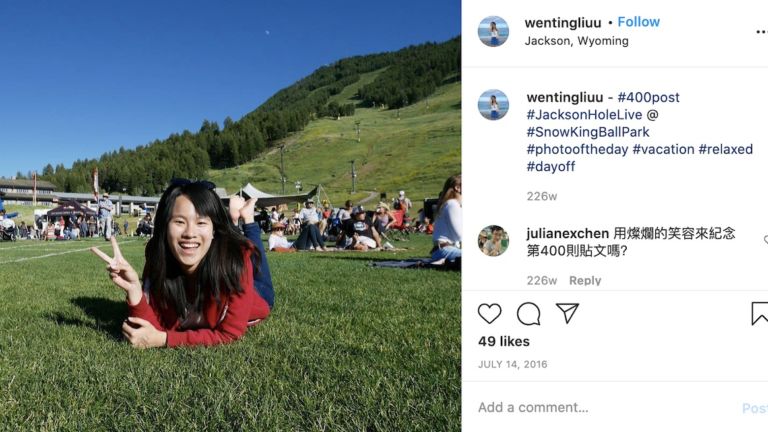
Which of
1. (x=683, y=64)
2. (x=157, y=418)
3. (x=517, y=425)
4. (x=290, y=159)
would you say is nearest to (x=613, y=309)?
(x=517, y=425)

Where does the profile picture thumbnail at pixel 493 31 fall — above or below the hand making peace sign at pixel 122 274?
above

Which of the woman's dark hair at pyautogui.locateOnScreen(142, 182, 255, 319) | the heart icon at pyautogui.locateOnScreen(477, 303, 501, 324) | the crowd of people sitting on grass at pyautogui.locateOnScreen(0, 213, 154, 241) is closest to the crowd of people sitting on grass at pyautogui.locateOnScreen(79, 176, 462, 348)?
the woman's dark hair at pyautogui.locateOnScreen(142, 182, 255, 319)

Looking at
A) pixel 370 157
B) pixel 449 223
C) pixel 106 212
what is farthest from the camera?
pixel 370 157

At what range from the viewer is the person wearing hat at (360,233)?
1602cm

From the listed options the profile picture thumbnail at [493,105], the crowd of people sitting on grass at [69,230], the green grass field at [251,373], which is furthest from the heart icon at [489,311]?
the crowd of people sitting on grass at [69,230]

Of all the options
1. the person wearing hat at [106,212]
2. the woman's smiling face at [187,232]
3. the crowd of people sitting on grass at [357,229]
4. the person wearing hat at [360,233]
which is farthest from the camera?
the person wearing hat at [106,212]

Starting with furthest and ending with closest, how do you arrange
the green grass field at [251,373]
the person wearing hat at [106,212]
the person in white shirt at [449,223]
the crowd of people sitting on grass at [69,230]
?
the crowd of people sitting on grass at [69,230], the person wearing hat at [106,212], the person in white shirt at [449,223], the green grass field at [251,373]

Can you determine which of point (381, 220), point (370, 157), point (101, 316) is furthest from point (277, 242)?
point (370, 157)

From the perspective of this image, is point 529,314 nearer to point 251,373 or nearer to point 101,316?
point 251,373

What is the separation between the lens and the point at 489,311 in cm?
164

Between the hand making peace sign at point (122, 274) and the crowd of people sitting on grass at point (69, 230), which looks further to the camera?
the crowd of people sitting on grass at point (69, 230)

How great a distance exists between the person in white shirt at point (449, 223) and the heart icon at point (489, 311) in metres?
6.49

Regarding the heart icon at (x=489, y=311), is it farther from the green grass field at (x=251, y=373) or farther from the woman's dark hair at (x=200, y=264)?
the woman's dark hair at (x=200, y=264)

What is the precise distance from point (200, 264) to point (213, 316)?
0.39 metres
